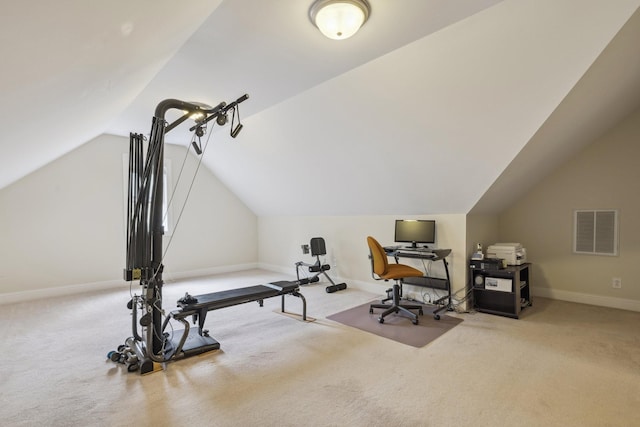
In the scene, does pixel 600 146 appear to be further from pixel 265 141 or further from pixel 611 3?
pixel 265 141

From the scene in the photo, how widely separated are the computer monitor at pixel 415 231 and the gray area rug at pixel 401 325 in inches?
34.0

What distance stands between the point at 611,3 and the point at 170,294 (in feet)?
18.4

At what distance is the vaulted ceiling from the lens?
169 centimetres

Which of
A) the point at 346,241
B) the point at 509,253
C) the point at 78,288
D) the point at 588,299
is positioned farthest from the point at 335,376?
the point at 78,288

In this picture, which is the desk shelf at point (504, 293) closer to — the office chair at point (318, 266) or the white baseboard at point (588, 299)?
the white baseboard at point (588, 299)

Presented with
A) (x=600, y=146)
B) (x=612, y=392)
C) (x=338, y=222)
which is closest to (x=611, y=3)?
(x=612, y=392)

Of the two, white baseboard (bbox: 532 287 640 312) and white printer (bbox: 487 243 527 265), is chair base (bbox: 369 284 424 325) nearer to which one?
white printer (bbox: 487 243 527 265)

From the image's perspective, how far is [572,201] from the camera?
4184 millimetres

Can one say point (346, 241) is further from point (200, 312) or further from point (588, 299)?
point (588, 299)

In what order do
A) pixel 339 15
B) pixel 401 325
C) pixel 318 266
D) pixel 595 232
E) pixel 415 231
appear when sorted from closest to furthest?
1. pixel 339 15
2. pixel 401 325
3. pixel 595 232
4. pixel 415 231
5. pixel 318 266

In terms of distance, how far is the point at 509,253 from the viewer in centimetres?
389

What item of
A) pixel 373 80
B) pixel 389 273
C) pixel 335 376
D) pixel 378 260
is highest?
pixel 373 80

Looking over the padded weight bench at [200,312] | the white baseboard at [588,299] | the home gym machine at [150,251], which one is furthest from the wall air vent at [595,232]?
the home gym machine at [150,251]

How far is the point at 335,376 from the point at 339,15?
2465mm
